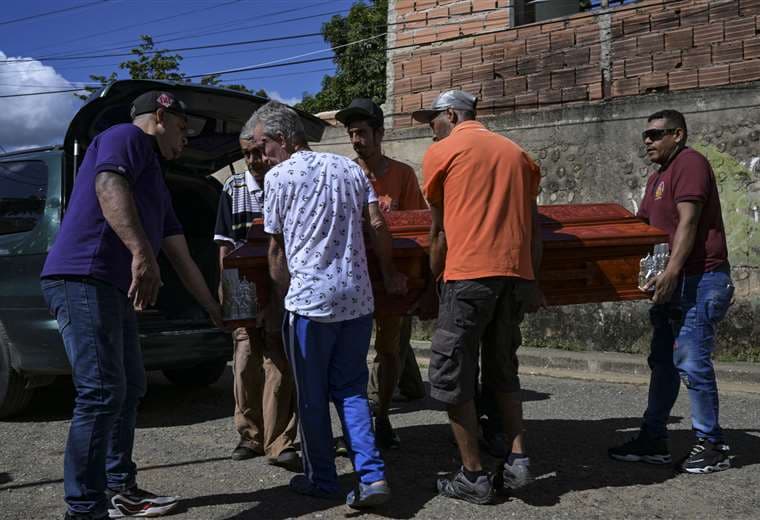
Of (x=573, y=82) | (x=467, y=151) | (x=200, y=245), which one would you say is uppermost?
(x=573, y=82)

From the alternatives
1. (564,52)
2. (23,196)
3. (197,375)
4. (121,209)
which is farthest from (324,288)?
(564,52)

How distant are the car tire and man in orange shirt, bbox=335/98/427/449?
2089mm

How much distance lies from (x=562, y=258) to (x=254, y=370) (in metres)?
1.75

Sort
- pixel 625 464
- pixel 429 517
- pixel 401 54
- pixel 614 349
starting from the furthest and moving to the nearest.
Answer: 1. pixel 401 54
2. pixel 614 349
3. pixel 625 464
4. pixel 429 517

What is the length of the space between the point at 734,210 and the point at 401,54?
4741mm

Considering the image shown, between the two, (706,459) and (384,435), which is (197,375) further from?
(706,459)

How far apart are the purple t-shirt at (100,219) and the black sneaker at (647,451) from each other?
2.64 meters

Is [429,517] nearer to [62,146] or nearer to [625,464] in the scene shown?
[625,464]

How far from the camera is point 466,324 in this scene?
11.8 ft

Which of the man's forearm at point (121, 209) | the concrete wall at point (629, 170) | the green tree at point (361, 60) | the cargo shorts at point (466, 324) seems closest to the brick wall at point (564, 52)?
the concrete wall at point (629, 170)

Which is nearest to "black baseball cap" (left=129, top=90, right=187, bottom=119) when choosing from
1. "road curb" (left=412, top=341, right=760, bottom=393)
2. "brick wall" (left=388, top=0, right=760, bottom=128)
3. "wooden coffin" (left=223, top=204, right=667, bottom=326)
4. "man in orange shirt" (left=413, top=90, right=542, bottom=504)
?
"wooden coffin" (left=223, top=204, right=667, bottom=326)

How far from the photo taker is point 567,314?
28.6ft

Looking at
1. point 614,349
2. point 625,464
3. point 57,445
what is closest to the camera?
point 625,464

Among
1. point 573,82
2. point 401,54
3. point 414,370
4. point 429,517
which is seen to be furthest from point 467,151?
point 401,54
